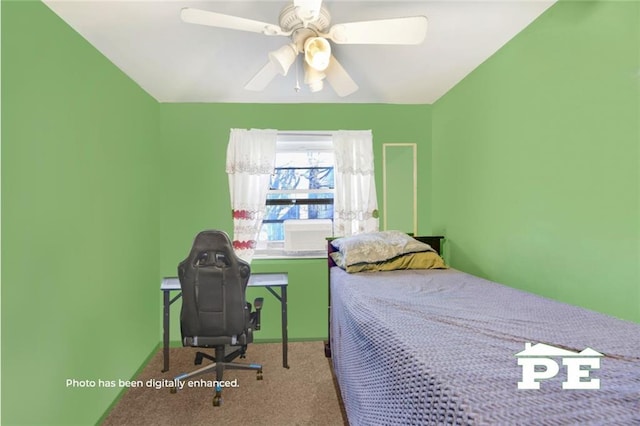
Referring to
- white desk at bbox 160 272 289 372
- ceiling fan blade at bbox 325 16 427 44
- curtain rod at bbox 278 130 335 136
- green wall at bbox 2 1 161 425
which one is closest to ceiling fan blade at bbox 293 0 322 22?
ceiling fan blade at bbox 325 16 427 44


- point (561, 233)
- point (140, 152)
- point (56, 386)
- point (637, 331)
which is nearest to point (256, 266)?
point (140, 152)

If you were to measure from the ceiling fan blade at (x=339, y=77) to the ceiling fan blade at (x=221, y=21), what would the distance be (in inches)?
17.5

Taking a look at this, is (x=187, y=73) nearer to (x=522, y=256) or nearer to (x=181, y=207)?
(x=181, y=207)

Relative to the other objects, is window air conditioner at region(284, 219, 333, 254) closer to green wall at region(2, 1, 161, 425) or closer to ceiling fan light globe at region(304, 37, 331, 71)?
green wall at region(2, 1, 161, 425)

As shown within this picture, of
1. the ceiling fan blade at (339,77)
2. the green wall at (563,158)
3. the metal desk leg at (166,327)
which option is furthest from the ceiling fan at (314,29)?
the metal desk leg at (166,327)

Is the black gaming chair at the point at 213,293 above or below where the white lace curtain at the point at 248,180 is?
below

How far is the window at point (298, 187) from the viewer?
321cm

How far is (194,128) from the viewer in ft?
9.89

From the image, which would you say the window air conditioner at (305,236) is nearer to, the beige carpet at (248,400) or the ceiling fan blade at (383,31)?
the beige carpet at (248,400)

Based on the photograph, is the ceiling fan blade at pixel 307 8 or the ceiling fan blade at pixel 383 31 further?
the ceiling fan blade at pixel 383 31

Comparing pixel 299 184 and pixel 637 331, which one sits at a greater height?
pixel 299 184

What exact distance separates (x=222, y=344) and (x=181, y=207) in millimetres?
1460

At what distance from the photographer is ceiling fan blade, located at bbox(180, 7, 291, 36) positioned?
51.9 inches

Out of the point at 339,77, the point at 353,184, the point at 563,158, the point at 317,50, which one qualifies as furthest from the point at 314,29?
the point at 353,184
